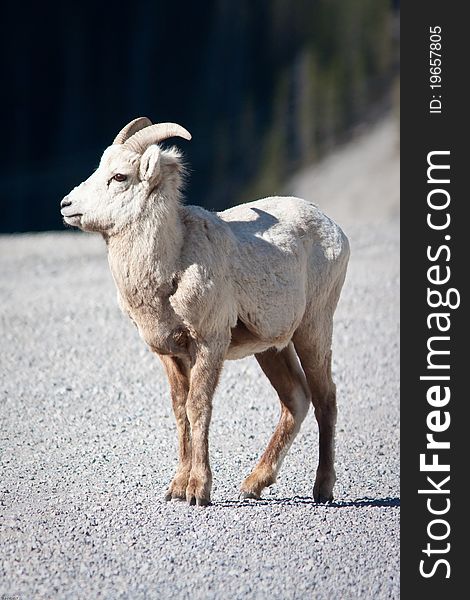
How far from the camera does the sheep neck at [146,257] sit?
7043 millimetres

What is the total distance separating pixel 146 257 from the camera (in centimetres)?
704

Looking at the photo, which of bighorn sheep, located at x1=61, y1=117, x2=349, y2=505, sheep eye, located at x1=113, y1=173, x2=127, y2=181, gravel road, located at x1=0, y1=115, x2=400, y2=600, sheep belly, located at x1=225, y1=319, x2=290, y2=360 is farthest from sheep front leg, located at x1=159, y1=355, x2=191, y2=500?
sheep eye, located at x1=113, y1=173, x2=127, y2=181

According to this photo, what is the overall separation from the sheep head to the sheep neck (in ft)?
0.24

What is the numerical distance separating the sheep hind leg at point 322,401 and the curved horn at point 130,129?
1.71 metres

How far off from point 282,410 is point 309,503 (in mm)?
690

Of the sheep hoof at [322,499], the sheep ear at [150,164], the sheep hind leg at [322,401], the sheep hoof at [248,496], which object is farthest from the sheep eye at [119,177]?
the sheep hoof at [322,499]

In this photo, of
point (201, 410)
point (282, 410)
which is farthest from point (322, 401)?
point (201, 410)

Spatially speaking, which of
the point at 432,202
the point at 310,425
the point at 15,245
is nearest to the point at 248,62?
the point at 15,245

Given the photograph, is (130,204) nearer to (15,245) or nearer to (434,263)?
(434,263)

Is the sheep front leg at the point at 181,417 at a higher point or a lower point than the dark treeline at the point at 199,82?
lower

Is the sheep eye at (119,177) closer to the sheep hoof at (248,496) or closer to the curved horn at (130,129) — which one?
the curved horn at (130,129)

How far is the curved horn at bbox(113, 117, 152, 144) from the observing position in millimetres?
7273

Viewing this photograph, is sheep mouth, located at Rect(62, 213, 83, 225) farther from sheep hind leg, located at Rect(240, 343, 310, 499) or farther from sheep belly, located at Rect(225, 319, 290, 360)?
sheep hind leg, located at Rect(240, 343, 310, 499)

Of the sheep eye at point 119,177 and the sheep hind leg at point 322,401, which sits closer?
the sheep eye at point 119,177
